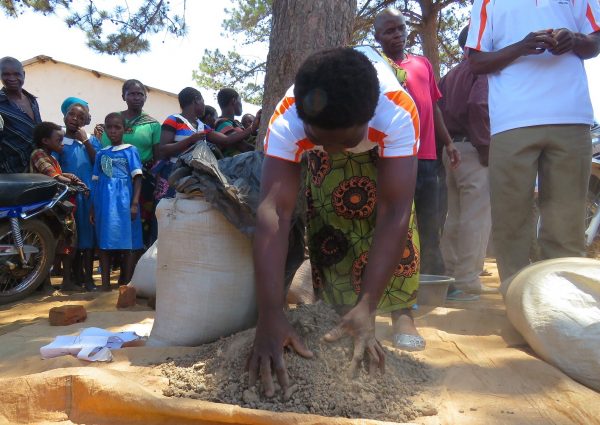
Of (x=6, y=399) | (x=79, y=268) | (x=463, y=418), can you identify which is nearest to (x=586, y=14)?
(x=463, y=418)

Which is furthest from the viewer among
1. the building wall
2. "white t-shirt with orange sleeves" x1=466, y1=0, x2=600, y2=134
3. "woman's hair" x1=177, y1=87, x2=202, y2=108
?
the building wall

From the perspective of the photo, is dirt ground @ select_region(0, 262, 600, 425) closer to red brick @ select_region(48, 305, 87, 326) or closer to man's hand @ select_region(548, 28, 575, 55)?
red brick @ select_region(48, 305, 87, 326)

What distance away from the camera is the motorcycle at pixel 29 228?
3.86 meters

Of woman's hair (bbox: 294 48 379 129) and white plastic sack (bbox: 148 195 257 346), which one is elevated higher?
woman's hair (bbox: 294 48 379 129)

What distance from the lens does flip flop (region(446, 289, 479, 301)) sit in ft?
11.9

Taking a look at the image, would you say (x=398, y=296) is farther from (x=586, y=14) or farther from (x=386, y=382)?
(x=586, y=14)

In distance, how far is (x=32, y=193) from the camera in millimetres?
3949

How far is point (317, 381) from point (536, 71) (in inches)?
74.5

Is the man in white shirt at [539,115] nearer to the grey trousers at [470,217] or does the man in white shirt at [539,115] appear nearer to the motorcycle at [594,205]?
the grey trousers at [470,217]

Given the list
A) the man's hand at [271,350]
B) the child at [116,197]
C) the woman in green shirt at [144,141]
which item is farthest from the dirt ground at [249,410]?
the woman in green shirt at [144,141]

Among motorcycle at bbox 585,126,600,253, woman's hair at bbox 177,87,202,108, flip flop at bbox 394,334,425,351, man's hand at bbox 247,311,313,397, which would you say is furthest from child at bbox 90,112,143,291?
motorcycle at bbox 585,126,600,253

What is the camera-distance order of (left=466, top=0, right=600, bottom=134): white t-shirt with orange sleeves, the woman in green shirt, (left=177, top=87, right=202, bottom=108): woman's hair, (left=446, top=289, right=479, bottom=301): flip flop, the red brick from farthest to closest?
the woman in green shirt < (left=177, top=87, right=202, bottom=108): woman's hair < (left=446, top=289, right=479, bottom=301): flip flop < the red brick < (left=466, top=0, right=600, bottom=134): white t-shirt with orange sleeves

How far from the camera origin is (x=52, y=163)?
4289mm

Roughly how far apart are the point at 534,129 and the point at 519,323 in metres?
0.98
